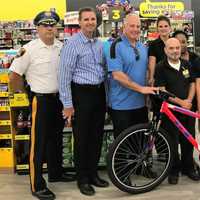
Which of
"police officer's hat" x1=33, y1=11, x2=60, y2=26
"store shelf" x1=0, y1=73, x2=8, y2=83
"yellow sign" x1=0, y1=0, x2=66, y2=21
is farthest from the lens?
"yellow sign" x1=0, y1=0, x2=66, y2=21

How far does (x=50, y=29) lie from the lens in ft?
11.2

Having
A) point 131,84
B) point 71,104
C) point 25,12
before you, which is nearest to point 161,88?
point 131,84

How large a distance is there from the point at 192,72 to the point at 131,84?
0.65 m

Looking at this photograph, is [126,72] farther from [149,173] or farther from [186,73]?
[149,173]

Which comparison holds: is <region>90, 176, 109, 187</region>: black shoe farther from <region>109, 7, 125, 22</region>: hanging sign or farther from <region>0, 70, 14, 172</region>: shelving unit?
<region>109, 7, 125, 22</region>: hanging sign

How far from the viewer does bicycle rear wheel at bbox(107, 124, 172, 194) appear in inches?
140

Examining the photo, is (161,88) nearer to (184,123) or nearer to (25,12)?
(184,123)

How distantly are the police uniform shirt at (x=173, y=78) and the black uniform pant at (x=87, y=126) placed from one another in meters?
0.52

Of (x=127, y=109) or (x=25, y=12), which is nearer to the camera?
(x=127, y=109)

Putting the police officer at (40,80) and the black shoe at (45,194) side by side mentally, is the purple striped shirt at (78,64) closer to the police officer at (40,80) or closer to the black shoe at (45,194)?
the police officer at (40,80)

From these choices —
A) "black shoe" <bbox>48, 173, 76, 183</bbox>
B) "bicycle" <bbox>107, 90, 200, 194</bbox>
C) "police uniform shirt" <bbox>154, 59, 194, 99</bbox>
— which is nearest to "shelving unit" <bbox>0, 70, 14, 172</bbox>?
"black shoe" <bbox>48, 173, 76, 183</bbox>

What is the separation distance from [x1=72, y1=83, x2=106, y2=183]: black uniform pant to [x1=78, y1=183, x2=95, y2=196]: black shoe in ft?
0.12

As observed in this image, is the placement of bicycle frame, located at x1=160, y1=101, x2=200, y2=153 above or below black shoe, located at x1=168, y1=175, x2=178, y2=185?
above

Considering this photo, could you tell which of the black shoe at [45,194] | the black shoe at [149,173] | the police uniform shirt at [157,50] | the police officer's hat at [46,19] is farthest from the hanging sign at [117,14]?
the black shoe at [45,194]
